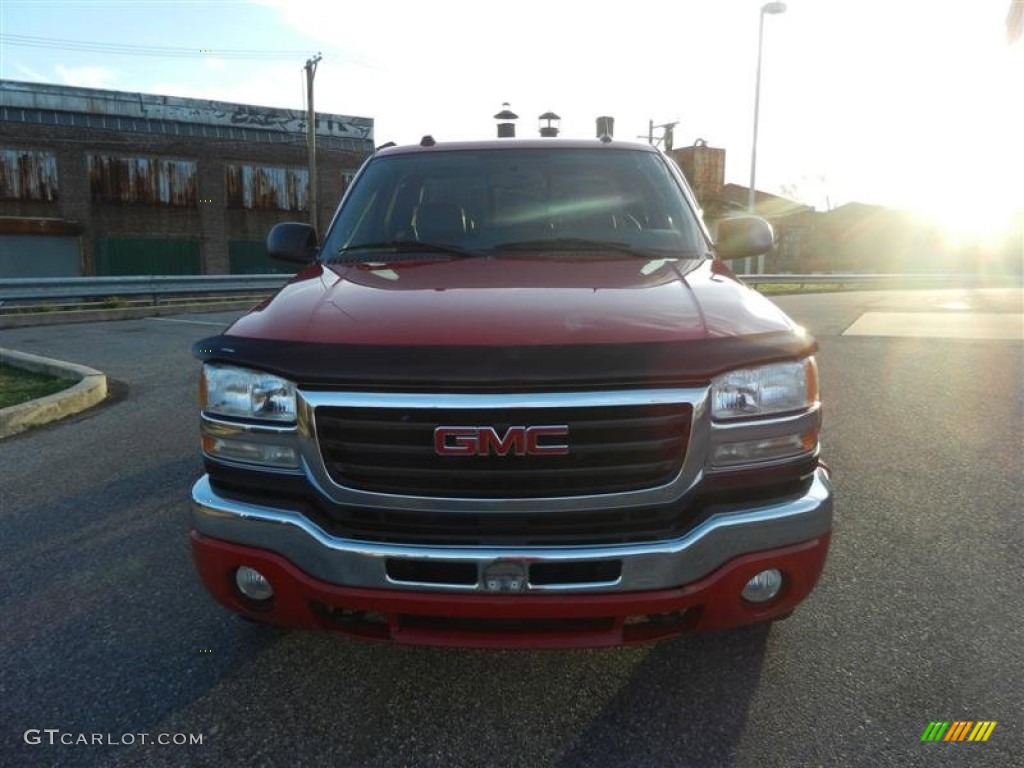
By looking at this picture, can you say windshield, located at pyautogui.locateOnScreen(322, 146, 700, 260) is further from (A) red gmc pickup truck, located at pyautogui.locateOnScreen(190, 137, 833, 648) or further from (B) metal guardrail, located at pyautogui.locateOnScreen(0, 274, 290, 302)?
(B) metal guardrail, located at pyautogui.locateOnScreen(0, 274, 290, 302)

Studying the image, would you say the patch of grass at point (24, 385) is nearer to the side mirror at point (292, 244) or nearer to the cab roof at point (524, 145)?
the side mirror at point (292, 244)

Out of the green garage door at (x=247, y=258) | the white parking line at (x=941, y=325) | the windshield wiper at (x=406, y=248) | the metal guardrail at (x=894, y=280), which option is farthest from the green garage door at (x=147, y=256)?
the windshield wiper at (x=406, y=248)

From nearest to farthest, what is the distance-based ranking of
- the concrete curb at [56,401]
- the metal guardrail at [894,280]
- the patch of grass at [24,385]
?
the concrete curb at [56,401], the patch of grass at [24,385], the metal guardrail at [894,280]

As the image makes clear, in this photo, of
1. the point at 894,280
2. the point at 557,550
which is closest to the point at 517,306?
the point at 557,550

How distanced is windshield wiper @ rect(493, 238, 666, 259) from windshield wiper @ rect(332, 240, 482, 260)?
0.15 metres

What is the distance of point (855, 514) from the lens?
370 centimetres

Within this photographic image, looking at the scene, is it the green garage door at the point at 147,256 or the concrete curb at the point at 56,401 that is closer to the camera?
the concrete curb at the point at 56,401

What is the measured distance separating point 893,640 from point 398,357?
198 cm

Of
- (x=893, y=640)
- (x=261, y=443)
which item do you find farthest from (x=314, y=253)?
(x=893, y=640)

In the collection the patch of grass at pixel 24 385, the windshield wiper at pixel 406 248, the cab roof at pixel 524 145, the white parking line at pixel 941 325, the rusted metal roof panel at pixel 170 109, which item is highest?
the rusted metal roof panel at pixel 170 109

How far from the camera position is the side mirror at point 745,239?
343 cm

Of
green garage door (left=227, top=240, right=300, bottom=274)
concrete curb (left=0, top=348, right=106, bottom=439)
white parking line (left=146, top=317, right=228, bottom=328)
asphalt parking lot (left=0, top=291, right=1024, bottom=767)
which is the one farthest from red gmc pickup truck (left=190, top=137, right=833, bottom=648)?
green garage door (left=227, top=240, right=300, bottom=274)

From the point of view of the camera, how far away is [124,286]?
1498cm

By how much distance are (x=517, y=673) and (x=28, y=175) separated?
32889 millimetres
